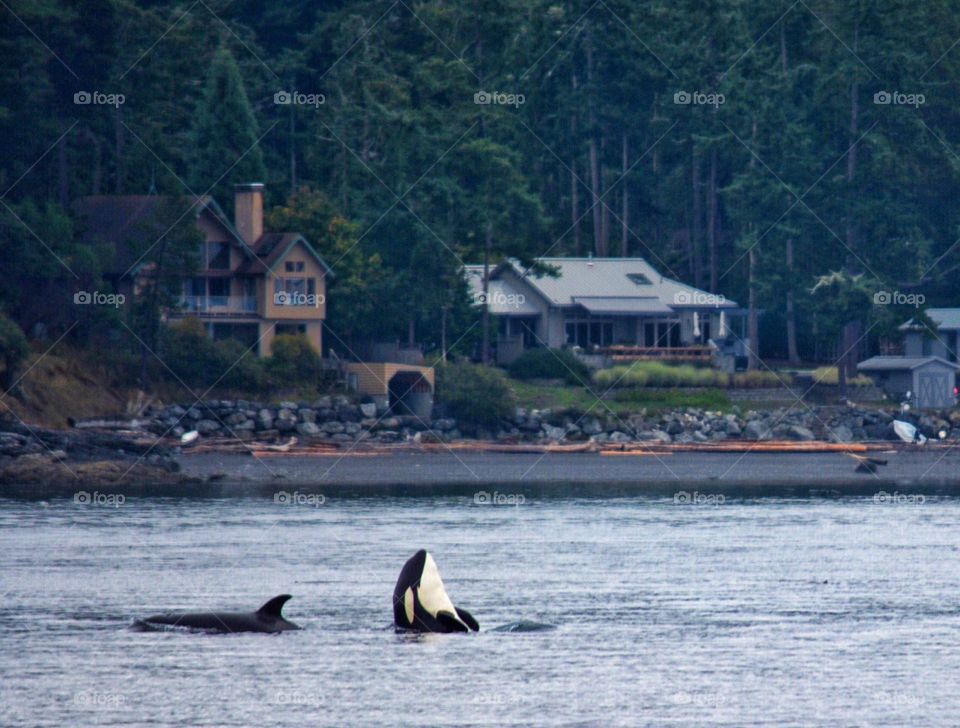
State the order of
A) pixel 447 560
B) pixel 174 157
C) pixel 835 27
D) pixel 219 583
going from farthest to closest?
1. pixel 835 27
2. pixel 174 157
3. pixel 447 560
4. pixel 219 583

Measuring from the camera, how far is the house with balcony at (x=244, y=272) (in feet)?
278

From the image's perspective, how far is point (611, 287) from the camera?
9875 cm

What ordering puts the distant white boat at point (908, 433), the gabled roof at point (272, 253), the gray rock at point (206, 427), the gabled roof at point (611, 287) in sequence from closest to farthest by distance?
1. the gray rock at point (206, 427)
2. the distant white boat at point (908, 433)
3. the gabled roof at point (272, 253)
4. the gabled roof at point (611, 287)

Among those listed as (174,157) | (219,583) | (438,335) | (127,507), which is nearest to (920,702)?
(219,583)

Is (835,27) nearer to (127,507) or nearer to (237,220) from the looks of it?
(237,220)

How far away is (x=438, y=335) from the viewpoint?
90.2m

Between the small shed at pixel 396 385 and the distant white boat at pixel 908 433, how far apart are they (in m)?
20.4

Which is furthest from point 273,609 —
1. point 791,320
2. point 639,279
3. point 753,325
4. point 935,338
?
point 791,320

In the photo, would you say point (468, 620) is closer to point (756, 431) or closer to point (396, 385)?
point (756, 431)

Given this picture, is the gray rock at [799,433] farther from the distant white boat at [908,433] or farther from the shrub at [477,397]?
the shrub at [477,397]

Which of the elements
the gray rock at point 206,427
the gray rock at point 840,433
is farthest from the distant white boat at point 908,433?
the gray rock at point 206,427

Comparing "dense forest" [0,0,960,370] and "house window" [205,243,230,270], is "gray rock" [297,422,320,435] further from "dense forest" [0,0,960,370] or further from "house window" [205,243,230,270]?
"house window" [205,243,230,270]

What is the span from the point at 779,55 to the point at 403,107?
24.5 meters

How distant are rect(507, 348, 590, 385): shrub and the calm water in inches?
1388
